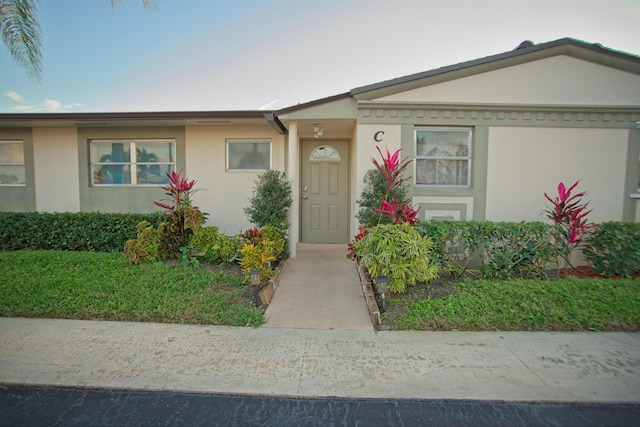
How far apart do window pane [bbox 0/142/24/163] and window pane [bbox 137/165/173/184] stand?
123 inches

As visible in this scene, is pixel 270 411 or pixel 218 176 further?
pixel 218 176

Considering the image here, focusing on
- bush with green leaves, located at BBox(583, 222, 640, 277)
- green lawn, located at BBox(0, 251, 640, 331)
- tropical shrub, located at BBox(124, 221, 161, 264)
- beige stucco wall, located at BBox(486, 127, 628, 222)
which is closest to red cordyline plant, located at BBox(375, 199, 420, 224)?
green lawn, located at BBox(0, 251, 640, 331)

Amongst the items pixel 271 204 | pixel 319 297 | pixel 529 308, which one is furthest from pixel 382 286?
pixel 271 204

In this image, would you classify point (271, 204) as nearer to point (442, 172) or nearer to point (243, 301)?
point (243, 301)

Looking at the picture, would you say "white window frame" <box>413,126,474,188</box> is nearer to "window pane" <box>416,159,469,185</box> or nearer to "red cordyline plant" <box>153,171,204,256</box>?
"window pane" <box>416,159,469,185</box>

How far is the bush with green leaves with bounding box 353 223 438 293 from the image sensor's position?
4461 millimetres

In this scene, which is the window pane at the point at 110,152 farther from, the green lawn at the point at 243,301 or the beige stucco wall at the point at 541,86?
the beige stucco wall at the point at 541,86

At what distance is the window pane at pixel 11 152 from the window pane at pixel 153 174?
3.13m

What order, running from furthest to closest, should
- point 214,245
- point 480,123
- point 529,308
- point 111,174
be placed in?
point 111,174 < point 480,123 < point 214,245 < point 529,308

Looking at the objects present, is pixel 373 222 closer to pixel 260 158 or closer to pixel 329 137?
pixel 329 137

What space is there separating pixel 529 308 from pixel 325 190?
4905 mm

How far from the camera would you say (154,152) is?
26.2ft

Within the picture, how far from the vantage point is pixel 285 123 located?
6844 mm

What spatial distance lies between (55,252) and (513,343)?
25.0ft
